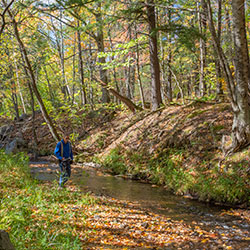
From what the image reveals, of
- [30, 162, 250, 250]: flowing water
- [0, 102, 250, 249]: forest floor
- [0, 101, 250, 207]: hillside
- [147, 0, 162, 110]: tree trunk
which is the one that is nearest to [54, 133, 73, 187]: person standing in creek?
[0, 102, 250, 249]: forest floor

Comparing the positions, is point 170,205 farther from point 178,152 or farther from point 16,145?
point 16,145

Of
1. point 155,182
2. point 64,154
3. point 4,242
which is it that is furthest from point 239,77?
point 4,242

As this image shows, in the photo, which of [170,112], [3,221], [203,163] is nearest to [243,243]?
[203,163]

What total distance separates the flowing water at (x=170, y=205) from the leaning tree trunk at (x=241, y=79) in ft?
7.84

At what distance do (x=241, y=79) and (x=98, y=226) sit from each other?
5797 mm

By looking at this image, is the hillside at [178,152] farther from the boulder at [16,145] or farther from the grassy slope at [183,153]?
the boulder at [16,145]

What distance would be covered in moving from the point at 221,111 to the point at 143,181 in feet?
14.7

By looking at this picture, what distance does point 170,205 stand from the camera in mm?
6426

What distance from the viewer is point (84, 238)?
4.03 m

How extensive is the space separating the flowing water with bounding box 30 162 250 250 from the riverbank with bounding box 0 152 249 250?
0.02 m

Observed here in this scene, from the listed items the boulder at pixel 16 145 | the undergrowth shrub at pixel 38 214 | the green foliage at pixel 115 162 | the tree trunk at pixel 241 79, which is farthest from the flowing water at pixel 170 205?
the boulder at pixel 16 145

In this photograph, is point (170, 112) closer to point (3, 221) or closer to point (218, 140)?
point (218, 140)

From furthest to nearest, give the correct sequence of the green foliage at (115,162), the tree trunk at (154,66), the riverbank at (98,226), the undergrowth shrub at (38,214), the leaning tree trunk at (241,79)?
the tree trunk at (154,66) < the green foliage at (115,162) < the leaning tree trunk at (241,79) < the riverbank at (98,226) < the undergrowth shrub at (38,214)

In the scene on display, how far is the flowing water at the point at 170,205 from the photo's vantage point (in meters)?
4.76
